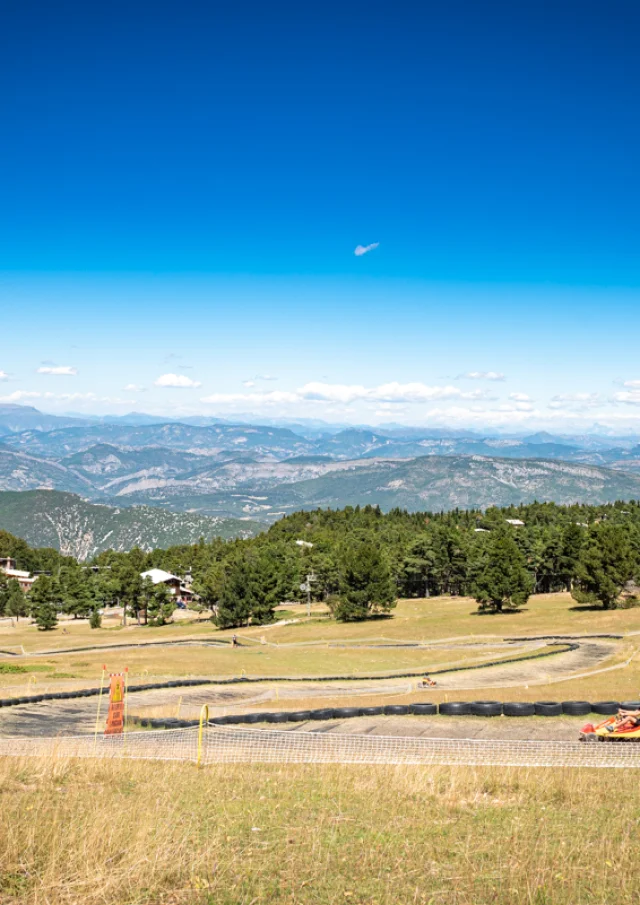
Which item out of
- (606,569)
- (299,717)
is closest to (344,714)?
(299,717)

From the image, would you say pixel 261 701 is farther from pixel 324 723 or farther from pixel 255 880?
→ pixel 255 880

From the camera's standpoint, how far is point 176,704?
38.1 metres

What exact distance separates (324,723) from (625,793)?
1633 cm

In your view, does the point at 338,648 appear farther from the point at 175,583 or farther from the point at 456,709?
the point at 175,583

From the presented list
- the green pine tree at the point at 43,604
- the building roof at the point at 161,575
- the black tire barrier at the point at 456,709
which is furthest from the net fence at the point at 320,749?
the building roof at the point at 161,575

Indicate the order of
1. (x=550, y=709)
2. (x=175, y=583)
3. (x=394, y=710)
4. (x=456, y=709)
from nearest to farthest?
1. (x=550, y=709)
2. (x=456, y=709)
3. (x=394, y=710)
4. (x=175, y=583)

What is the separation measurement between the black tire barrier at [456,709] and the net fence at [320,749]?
732 cm

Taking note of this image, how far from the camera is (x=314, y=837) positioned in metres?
12.9

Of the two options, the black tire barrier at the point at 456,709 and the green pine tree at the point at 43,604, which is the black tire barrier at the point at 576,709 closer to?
the black tire barrier at the point at 456,709

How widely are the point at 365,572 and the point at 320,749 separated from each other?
78.8 metres

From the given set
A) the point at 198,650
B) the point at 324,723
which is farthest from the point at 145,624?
the point at 324,723

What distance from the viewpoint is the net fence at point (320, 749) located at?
2130 centimetres

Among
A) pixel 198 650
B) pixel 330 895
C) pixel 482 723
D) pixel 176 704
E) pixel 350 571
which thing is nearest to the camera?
pixel 330 895

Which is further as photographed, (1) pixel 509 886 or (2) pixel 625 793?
(2) pixel 625 793
